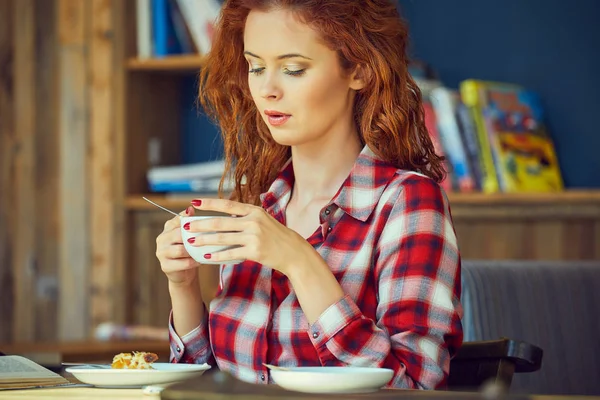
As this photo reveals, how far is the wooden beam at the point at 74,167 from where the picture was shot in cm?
375

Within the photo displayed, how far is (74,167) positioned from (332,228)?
7.56ft

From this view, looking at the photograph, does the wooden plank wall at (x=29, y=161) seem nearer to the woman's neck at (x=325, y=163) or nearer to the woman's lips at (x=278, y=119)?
the woman's neck at (x=325, y=163)

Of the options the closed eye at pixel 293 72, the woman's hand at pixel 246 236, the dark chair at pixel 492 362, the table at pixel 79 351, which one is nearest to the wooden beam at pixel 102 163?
the table at pixel 79 351

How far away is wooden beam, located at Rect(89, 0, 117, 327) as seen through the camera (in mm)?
3664

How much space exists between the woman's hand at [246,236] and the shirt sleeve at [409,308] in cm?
11

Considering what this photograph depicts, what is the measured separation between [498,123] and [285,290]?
5.47 feet

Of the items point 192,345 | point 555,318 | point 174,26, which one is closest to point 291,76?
point 192,345

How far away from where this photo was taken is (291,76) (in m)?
1.60

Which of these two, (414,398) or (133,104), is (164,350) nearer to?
(133,104)

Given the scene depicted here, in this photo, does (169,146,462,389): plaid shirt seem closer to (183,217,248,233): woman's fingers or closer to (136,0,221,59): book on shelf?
(183,217,248,233): woman's fingers

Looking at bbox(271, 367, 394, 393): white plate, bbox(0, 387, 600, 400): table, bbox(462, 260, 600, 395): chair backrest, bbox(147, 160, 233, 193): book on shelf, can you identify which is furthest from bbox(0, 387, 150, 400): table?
bbox(147, 160, 233, 193): book on shelf

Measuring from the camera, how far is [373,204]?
1604 mm

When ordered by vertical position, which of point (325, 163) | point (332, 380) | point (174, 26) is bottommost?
point (332, 380)

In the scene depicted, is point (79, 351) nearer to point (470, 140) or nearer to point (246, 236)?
point (470, 140)
